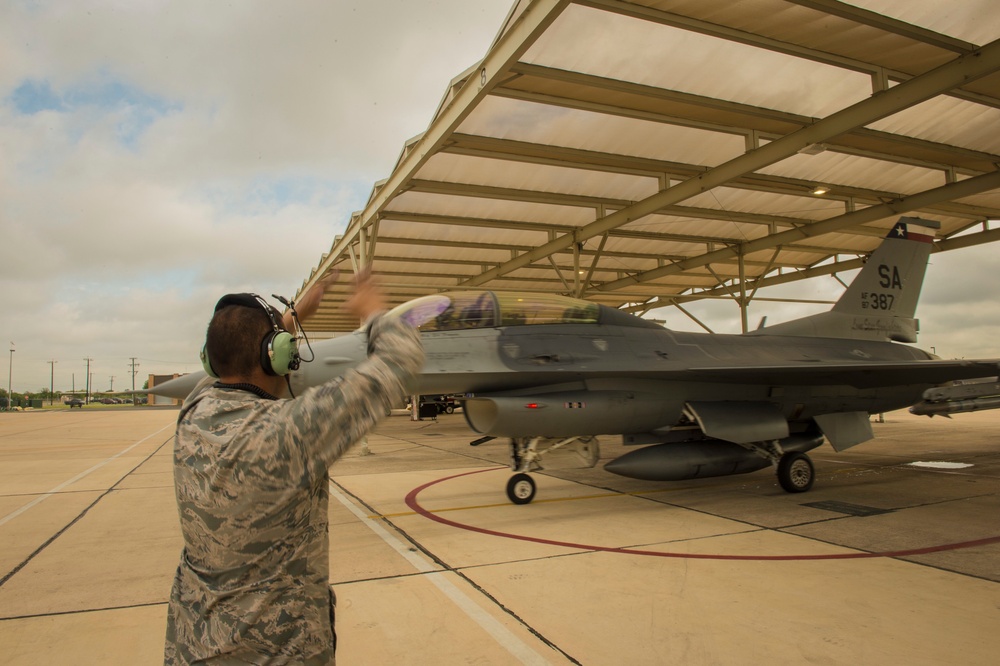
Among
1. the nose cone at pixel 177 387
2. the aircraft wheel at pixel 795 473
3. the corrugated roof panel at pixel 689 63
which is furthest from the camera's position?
the aircraft wheel at pixel 795 473

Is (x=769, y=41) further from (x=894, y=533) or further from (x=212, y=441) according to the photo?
(x=212, y=441)

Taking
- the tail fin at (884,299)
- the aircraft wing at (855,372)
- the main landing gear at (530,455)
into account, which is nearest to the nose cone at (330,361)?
the main landing gear at (530,455)

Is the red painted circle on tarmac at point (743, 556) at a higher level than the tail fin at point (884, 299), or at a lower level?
lower

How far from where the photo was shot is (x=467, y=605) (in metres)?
4.04

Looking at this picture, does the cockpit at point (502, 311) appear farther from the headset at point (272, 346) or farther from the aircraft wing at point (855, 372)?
the headset at point (272, 346)

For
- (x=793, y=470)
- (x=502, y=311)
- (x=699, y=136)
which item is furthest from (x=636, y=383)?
(x=699, y=136)

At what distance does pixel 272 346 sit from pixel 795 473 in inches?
324

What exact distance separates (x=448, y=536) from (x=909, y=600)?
3.77 m

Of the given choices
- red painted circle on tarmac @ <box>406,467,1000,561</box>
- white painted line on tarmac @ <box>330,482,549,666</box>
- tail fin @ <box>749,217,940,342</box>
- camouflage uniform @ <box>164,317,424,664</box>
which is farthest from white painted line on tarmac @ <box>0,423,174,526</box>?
tail fin @ <box>749,217,940,342</box>

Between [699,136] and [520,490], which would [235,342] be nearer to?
[520,490]

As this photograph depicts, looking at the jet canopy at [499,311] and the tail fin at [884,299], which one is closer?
the jet canopy at [499,311]

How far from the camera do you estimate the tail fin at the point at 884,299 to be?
10.4 meters

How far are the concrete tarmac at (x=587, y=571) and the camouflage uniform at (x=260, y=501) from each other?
2141 mm

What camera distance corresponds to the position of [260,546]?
139 centimetres
